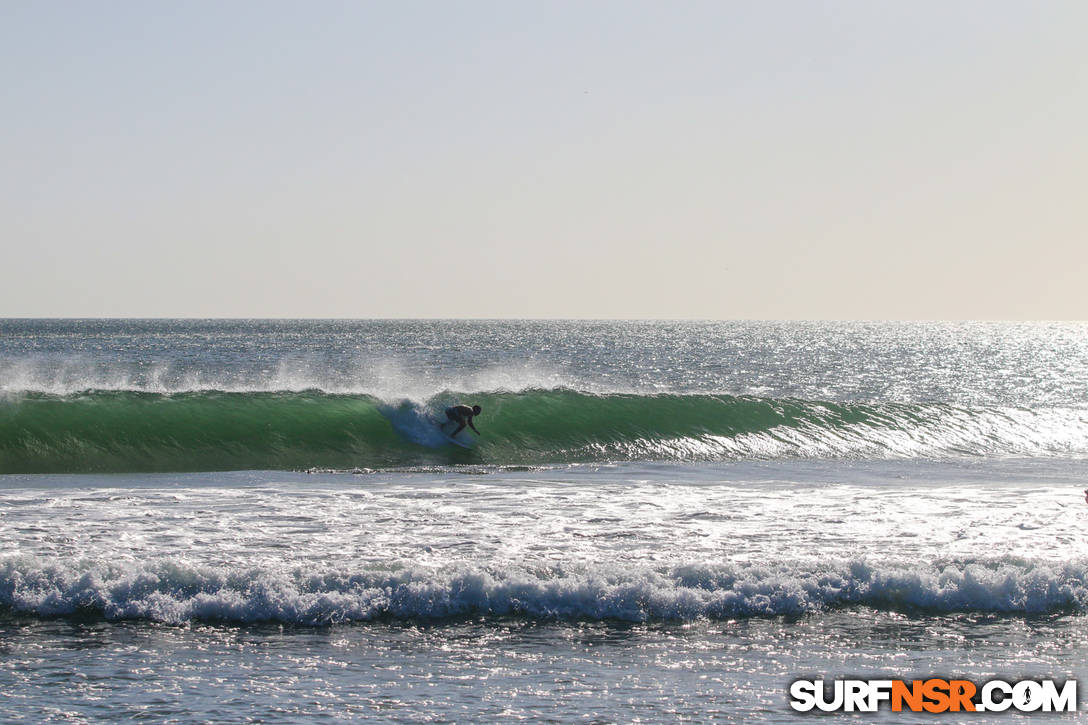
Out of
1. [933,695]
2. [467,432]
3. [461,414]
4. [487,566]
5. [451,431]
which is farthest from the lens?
[467,432]

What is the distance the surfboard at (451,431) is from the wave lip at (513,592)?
10831 mm

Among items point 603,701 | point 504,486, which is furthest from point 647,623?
point 504,486

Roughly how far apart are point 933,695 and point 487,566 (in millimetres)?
3981

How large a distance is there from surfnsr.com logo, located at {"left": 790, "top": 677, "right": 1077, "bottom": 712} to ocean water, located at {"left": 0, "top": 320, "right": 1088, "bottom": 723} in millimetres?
138

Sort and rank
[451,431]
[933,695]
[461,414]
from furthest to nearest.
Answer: [451,431] → [461,414] → [933,695]

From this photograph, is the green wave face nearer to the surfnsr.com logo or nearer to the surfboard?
the surfboard

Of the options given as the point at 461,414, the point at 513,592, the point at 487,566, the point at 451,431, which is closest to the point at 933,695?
the point at 513,592

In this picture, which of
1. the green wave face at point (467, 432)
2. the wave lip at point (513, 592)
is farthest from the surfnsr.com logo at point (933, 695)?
the green wave face at point (467, 432)

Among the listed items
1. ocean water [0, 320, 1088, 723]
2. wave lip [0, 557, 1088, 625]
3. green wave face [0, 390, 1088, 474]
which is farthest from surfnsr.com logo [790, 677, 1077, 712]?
green wave face [0, 390, 1088, 474]

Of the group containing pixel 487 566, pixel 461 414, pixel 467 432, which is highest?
pixel 461 414

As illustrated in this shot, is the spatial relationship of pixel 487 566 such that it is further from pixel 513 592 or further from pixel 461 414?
pixel 461 414

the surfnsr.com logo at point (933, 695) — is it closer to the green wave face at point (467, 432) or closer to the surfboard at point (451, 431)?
the green wave face at point (467, 432)

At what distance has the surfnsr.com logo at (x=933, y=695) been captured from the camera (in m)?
6.57

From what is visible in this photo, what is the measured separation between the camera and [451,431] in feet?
65.9
